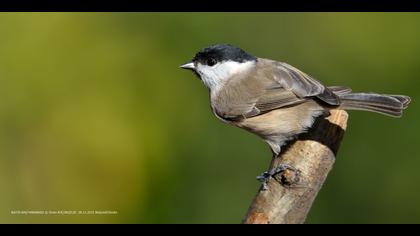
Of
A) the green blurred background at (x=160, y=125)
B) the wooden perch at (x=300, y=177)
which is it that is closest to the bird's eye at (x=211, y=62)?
the green blurred background at (x=160, y=125)

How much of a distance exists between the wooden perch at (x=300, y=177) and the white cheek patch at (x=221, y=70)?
25.9 inches

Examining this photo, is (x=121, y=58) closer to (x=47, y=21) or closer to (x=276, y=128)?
(x=47, y=21)

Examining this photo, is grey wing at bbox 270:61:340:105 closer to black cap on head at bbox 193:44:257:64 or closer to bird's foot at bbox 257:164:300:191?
black cap on head at bbox 193:44:257:64

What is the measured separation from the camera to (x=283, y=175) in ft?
10.3

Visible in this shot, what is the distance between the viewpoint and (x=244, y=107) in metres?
3.97

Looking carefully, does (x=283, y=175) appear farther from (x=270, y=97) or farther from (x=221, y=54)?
(x=221, y=54)

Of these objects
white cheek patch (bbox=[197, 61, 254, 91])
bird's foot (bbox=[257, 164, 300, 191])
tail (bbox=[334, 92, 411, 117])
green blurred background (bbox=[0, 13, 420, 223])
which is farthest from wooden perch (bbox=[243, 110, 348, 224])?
green blurred background (bbox=[0, 13, 420, 223])

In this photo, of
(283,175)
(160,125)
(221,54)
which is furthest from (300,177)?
(160,125)

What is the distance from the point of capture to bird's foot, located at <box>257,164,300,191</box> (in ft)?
10.1

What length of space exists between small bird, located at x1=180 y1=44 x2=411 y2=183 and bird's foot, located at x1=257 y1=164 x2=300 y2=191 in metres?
0.43

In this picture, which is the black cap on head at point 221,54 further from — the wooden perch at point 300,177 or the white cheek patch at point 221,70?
the wooden perch at point 300,177

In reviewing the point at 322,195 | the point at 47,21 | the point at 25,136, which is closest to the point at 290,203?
the point at 322,195

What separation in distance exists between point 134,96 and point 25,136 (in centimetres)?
83

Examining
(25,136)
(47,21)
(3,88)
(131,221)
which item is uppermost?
(47,21)
